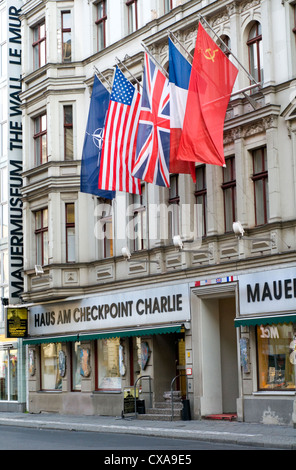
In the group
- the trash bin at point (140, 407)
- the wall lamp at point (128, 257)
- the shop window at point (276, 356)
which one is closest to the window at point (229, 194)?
the wall lamp at point (128, 257)

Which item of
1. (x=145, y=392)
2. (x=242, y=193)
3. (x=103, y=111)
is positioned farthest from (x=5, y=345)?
(x=242, y=193)

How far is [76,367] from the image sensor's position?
34.9m

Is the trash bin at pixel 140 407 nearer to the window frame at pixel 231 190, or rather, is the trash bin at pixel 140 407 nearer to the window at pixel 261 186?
the window frame at pixel 231 190

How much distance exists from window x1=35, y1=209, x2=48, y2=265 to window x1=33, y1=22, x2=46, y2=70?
6350mm

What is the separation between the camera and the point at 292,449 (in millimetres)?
19188

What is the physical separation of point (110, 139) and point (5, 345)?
51.2 ft

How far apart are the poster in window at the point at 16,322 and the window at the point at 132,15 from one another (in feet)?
40.9

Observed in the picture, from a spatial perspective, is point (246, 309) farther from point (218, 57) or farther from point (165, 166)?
point (218, 57)

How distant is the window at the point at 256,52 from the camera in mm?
26562

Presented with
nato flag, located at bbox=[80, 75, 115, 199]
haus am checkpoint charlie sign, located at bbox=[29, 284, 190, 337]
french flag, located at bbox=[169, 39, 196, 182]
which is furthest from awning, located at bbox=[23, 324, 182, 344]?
french flag, located at bbox=[169, 39, 196, 182]

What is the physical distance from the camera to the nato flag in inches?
1138

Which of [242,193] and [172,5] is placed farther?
[172,5]

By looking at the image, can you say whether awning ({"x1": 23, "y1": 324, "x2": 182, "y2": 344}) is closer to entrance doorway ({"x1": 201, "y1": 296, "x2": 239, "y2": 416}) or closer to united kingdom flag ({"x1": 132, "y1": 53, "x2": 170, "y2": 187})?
entrance doorway ({"x1": 201, "y1": 296, "x2": 239, "y2": 416})

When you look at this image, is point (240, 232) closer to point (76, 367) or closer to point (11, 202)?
point (76, 367)
